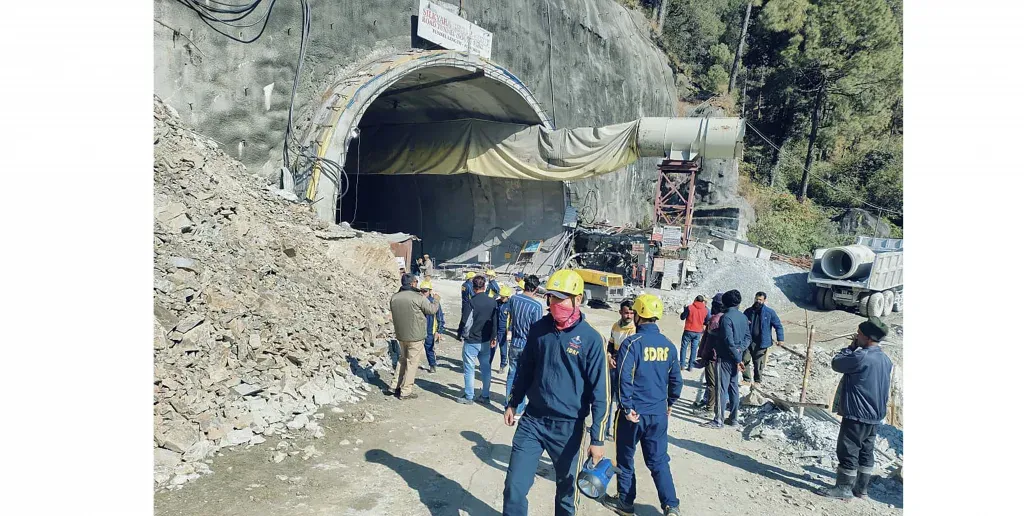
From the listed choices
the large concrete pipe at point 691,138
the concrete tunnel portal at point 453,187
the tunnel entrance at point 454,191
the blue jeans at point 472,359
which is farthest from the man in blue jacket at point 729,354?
the tunnel entrance at point 454,191

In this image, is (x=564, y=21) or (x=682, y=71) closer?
(x=564, y=21)

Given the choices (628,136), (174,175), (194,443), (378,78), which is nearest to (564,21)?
(628,136)

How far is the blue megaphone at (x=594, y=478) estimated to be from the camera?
14.9ft

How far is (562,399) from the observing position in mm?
4215

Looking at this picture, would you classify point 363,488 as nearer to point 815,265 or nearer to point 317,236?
point 317,236

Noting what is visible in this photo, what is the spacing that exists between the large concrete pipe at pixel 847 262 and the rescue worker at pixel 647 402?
15446mm

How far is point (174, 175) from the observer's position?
869 centimetres

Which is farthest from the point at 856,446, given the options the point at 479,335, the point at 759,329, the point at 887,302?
the point at 887,302

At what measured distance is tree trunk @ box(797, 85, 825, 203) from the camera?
101 ft

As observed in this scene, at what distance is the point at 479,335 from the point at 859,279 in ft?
48.7

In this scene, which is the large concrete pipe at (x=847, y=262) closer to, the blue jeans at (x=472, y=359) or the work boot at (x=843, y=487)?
the work boot at (x=843, y=487)

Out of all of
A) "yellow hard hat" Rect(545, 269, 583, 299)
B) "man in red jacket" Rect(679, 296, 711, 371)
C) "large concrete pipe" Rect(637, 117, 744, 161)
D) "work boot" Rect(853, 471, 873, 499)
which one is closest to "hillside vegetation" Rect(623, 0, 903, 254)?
"large concrete pipe" Rect(637, 117, 744, 161)

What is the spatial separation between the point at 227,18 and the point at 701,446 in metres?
11.0

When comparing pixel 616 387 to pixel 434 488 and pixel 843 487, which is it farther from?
pixel 843 487
